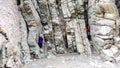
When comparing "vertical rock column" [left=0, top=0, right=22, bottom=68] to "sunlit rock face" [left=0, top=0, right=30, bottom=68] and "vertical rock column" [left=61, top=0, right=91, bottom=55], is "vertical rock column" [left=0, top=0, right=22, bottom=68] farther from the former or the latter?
"vertical rock column" [left=61, top=0, right=91, bottom=55]

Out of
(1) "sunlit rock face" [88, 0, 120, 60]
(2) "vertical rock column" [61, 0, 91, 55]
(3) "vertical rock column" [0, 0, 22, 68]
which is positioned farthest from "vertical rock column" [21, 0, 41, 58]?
(1) "sunlit rock face" [88, 0, 120, 60]

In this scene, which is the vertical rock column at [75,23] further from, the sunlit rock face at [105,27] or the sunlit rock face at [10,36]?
the sunlit rock face at [10,36]

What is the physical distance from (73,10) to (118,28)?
15.0 feet

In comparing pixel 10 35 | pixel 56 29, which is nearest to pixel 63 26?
pixel 56 29

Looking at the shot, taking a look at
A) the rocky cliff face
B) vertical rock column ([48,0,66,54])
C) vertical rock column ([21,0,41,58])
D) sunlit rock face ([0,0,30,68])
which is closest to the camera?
sunlit rock face ([0,0,30,68])

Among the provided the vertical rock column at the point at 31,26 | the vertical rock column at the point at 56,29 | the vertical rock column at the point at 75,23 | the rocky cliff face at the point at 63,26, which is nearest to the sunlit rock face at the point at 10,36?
the rocky cliff face at the point at 63,26

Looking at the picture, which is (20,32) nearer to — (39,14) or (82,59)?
(39,14)

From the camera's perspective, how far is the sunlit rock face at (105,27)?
1791 centimetres

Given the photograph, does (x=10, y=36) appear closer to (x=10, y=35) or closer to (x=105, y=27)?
(x=10, y=35)

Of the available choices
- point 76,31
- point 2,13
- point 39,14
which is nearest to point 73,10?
point 76,31

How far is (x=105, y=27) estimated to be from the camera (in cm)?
1814

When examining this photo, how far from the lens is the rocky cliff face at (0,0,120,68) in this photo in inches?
604

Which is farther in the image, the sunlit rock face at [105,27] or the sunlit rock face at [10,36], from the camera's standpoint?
the sunlit rock face at [105,27]

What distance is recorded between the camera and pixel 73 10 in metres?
20.1
